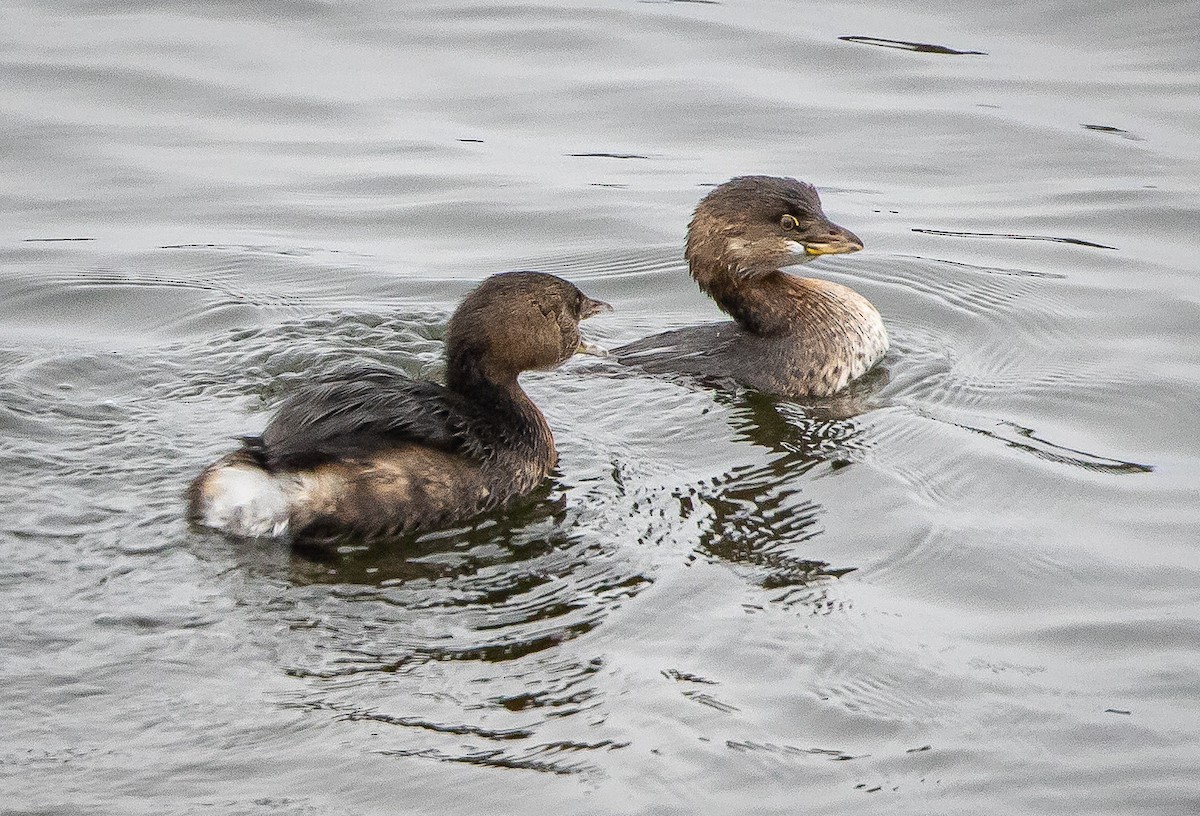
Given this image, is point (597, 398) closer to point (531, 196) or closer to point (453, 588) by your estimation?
point (453, 588)

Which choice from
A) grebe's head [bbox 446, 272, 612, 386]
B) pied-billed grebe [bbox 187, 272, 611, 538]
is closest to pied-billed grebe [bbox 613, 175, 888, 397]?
grebe's head [bbox 446, 272, 612, 386]

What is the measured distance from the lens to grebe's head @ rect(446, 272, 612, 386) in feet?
20.8

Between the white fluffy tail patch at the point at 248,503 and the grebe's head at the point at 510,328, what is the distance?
1.05m

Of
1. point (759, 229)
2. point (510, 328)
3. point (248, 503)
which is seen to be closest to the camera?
point (248, 503)

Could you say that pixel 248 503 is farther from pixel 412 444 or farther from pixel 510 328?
pixel 510 328

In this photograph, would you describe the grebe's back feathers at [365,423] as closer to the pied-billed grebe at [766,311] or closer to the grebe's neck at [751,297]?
the pied-billed grebe at [766,311]

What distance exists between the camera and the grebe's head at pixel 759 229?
7.65 meters

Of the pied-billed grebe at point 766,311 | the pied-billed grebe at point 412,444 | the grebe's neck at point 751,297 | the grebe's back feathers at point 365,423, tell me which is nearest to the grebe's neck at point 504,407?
the pied-billed grebe at point 412,444

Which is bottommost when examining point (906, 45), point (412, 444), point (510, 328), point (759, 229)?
point (412, 444)

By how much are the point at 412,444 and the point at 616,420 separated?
1.31 metres

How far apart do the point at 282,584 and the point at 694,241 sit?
319 centimetres

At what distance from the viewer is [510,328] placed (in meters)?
6.41

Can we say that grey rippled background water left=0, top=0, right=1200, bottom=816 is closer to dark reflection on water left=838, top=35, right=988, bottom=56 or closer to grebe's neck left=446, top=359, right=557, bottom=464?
dark reflection on water left=838, top=35, right=988, bottom=56

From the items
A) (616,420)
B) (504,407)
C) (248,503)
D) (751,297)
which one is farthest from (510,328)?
(751,297)
